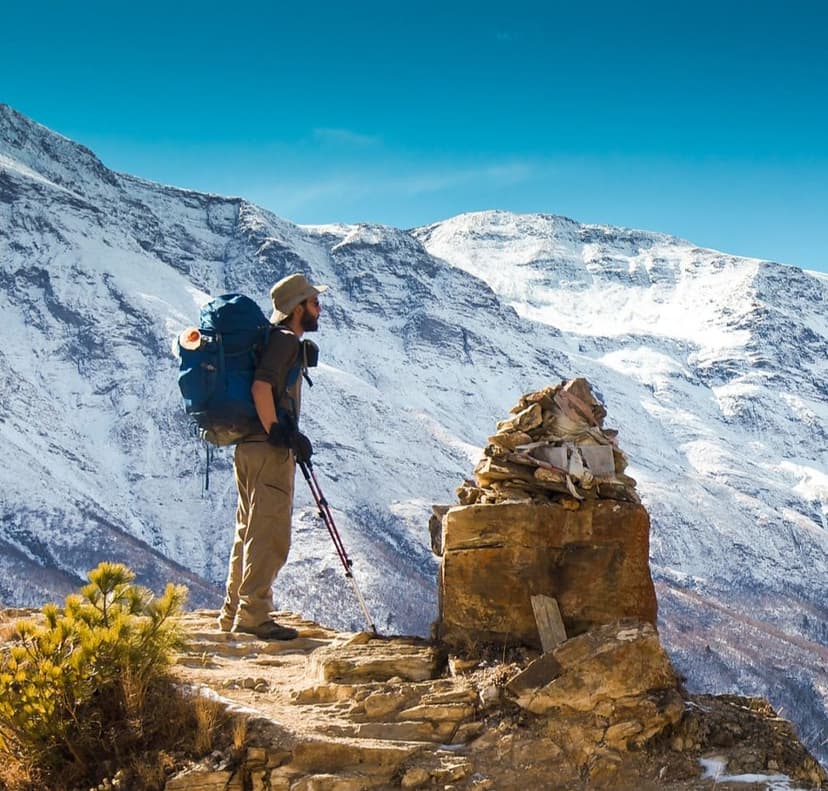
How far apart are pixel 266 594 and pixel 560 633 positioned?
9.69ft

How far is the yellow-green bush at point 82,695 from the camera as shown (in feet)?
22.2

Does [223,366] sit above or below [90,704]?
above

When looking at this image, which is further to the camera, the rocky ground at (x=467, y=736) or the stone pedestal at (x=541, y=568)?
the stone pedestal at (x=541, y=568)

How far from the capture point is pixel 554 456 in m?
9.34

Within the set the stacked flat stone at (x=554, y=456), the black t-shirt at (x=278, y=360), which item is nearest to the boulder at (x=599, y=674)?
the stacked flat stone at (x=554, y=456)

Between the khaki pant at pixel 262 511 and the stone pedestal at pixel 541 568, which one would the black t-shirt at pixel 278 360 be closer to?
the khaki pant at pixel 262 511

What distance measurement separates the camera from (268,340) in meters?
9.26

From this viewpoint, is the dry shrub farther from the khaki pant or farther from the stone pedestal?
the stone pedestal

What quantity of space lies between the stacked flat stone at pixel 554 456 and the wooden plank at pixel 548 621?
2.88ft

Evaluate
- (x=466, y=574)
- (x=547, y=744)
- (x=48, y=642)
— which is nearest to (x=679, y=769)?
(x=547, y=744)

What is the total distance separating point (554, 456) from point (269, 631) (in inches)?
127

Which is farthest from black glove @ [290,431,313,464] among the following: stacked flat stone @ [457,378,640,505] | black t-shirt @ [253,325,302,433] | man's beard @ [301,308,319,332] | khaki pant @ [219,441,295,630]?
stacked flat stone @ [457,378,640,505]

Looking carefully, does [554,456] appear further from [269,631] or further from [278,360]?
[269,631]

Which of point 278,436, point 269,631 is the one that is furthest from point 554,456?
point 269,631
